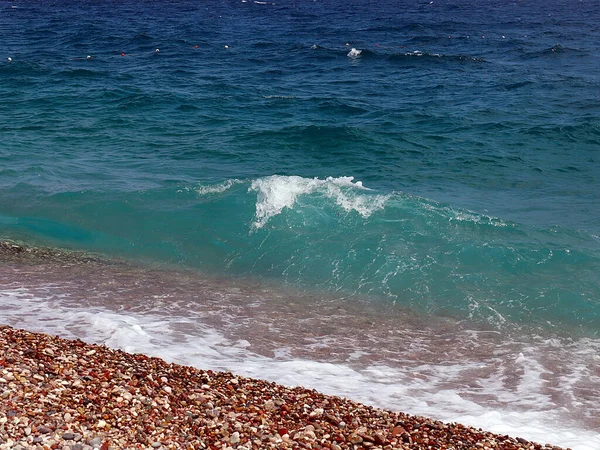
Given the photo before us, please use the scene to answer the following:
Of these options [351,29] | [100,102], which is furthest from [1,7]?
[100,102]

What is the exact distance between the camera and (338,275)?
15.1 m

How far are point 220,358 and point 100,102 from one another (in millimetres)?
18838

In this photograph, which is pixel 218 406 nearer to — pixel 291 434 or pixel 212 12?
pixel 291 434

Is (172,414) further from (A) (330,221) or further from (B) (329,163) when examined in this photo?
(B) (329,163)

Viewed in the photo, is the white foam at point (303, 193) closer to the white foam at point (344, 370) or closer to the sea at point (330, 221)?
the sea at point (330, 221)

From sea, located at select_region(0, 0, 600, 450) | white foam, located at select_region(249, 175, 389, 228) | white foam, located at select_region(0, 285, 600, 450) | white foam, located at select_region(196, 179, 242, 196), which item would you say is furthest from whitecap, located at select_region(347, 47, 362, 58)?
white foam, located at select_region(0, 285, 600, 450)

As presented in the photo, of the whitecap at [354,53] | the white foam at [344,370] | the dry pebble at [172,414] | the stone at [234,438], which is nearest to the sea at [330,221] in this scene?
the white foam at [344,370]

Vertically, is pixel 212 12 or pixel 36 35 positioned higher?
pixel 212 12

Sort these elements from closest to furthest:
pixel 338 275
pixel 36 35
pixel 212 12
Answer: pixel 338 275 < pixel 36 35 < pixel 212 12

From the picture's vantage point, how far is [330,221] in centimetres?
1739

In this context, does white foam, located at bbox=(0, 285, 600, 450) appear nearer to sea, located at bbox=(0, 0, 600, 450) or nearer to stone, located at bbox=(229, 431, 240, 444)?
sea, located at bbox=(0, 0, 600, 450)

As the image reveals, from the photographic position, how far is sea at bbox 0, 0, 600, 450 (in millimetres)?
11336

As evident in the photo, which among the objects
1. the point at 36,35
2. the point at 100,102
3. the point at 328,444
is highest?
the point at 36,35

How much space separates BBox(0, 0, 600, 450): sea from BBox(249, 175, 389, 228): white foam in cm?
7
